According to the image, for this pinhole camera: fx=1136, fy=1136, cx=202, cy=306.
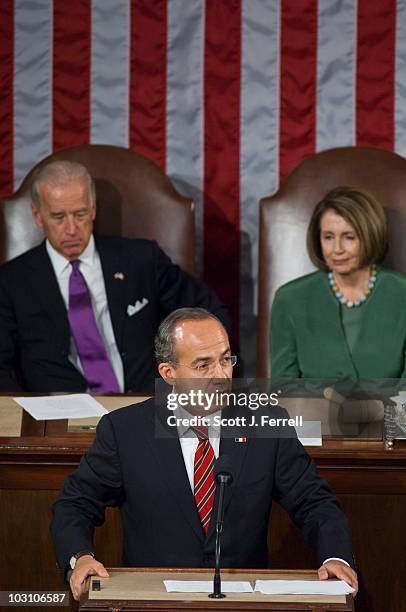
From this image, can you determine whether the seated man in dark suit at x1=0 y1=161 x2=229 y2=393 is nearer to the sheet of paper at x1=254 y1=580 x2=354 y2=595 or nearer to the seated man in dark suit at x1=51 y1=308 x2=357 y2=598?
the seated man in dark suit at x1=51 y1=308 x2=357 y2=598

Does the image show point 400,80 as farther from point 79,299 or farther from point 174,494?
point 174,494

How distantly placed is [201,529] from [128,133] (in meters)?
2.71

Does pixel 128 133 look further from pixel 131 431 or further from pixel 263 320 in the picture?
pixel 131 431

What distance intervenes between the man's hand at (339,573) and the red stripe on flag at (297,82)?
2.84 meters

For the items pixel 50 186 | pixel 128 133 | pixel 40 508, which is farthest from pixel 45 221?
pixel 40 508

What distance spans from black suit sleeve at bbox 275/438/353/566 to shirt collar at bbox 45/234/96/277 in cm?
193

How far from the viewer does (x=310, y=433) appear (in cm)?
344

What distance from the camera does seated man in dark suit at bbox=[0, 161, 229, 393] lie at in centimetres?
457

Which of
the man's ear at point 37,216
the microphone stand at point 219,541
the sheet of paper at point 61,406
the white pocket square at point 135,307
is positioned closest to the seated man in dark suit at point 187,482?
the microphone stand at point 219,541

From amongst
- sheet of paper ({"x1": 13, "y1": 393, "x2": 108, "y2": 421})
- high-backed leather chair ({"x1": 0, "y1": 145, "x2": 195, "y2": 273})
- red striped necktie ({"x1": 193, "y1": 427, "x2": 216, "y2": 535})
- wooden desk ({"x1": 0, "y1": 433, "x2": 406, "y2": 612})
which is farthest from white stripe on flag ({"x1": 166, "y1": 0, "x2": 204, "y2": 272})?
red striped necktie ({"x1": 193, "y1": 427, "x2": 216, "y2": 535})

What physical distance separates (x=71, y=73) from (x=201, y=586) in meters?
3.21

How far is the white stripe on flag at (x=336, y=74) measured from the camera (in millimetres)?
5062

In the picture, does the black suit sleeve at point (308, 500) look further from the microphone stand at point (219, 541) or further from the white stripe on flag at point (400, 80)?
the white stripe on flag at point (400, 80)

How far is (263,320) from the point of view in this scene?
193 inches
